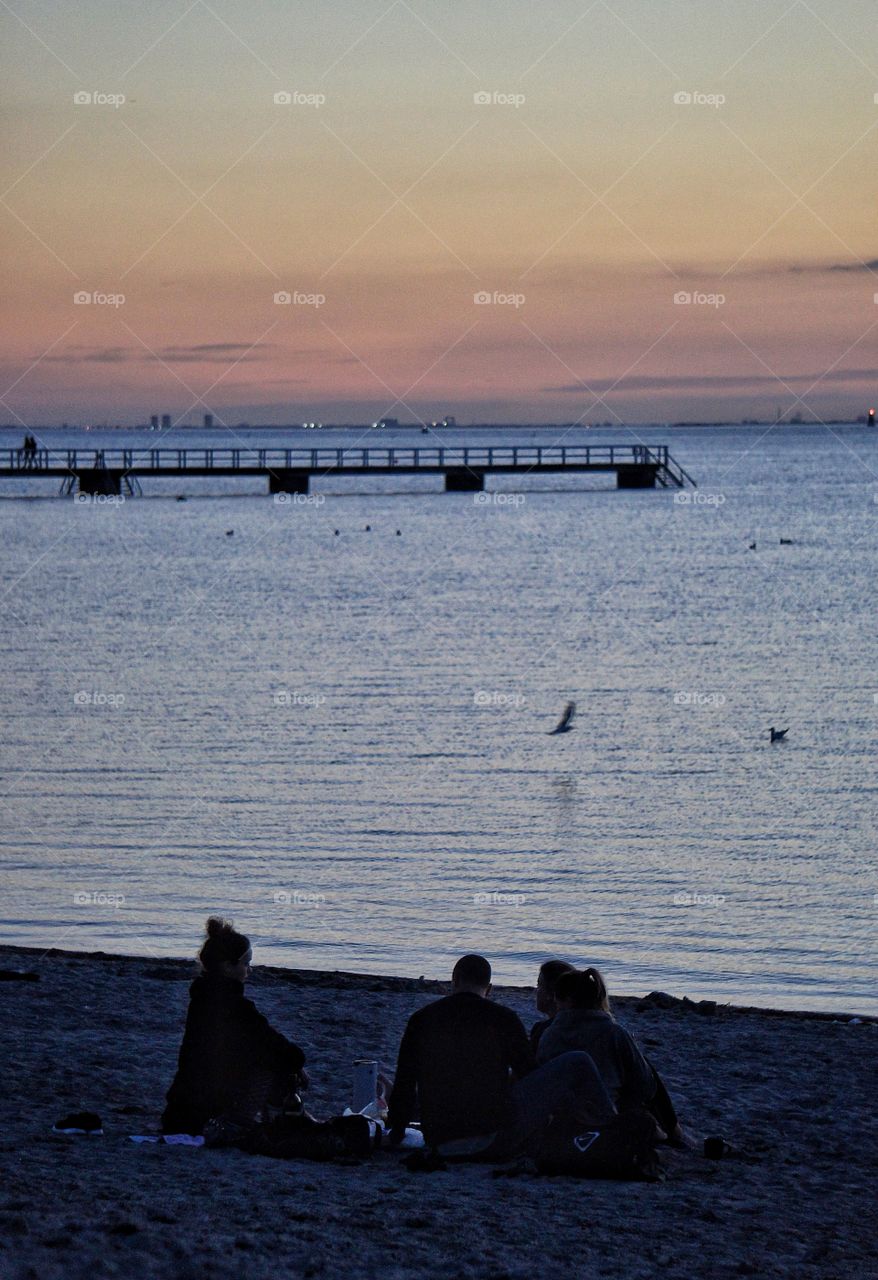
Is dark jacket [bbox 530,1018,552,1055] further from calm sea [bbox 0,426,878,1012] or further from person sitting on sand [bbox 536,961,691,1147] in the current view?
calm sea [bbox 0,426,878,1012]

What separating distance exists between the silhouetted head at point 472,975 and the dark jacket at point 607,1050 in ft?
1.49

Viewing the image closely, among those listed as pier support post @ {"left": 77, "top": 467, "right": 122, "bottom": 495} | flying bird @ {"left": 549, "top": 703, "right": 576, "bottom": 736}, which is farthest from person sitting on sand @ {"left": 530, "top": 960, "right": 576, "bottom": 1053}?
pier support post @ {"left": 77, "top": 467, "right": 122, "bottom": 495}

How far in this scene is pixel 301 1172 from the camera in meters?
7.26

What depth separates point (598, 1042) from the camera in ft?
24.9

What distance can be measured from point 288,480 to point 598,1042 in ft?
314

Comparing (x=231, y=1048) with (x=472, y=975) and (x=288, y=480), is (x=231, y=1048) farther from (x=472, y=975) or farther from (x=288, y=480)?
(x=288, y=480)

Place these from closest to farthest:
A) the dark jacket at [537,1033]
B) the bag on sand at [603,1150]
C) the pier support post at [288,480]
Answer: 1. the bag on sand at [603,1150]
2. the dark jacket at [537,1033]
3. the pier support post at [288,480]

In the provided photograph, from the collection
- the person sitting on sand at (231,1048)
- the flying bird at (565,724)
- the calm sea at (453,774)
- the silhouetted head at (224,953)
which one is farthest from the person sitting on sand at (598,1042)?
the flying bird at (565,724)

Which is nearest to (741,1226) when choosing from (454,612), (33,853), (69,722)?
(33,853)

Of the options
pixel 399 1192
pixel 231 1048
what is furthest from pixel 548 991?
pixel 231 1048

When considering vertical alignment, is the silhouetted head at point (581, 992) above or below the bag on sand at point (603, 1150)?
above

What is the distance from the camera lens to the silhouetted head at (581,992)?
7.67 metres

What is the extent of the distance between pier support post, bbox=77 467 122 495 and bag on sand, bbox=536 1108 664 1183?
8801 centimetres

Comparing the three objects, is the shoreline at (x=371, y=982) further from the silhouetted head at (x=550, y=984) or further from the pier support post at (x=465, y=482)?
the pier support post at (x=465, y=482)
